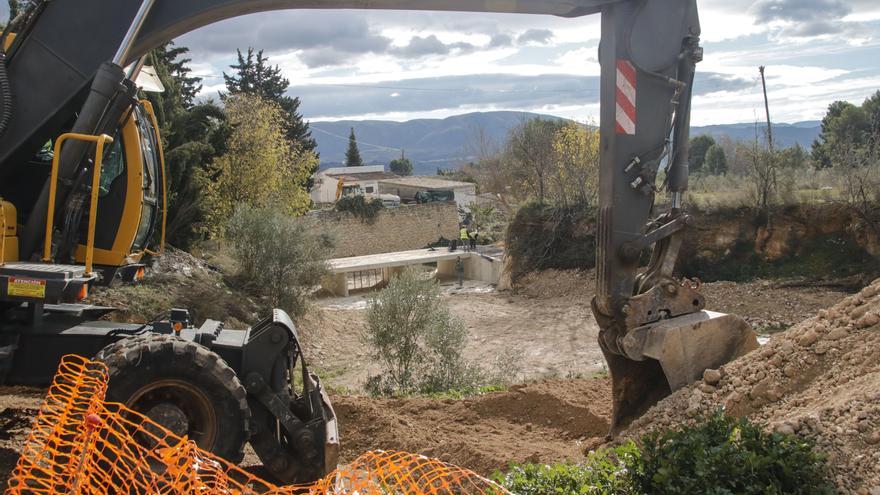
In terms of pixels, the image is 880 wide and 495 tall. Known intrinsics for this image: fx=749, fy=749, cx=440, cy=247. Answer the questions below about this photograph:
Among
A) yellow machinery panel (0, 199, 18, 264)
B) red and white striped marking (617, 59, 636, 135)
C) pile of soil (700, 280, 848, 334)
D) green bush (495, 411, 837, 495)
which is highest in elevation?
red and white striped marking (617, 59, 636, 135)

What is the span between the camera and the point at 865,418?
4.64m

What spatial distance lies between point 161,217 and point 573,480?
189 inches

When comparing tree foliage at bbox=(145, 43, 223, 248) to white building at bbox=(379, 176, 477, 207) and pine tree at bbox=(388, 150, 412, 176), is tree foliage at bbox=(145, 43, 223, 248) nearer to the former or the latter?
white building at bbox=(379, 176, 477, 207)

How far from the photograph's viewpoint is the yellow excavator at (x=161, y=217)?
5625 mm

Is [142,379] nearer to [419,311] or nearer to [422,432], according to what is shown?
[422,432]

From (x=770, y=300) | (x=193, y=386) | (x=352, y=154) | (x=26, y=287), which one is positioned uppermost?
(x=352, y=154)

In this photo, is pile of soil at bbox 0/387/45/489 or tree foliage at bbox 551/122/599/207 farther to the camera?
tree foliage at bbox 551/122/599/207

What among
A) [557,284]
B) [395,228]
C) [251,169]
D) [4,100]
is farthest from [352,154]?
[4,100]

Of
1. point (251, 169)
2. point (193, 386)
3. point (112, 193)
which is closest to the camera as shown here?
point (193, 386)

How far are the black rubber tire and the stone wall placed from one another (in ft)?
115

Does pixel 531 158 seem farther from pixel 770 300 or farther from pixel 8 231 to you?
pixel 8 231

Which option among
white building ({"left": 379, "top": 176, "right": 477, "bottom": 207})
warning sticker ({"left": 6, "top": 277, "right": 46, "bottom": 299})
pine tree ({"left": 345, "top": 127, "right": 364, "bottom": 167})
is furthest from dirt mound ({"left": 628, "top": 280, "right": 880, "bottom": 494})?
pine tree ({"left": 345, "top": 127, "right": 364, "bottom": 167})

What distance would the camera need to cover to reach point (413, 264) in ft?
116

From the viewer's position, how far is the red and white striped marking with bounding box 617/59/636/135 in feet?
22.2
